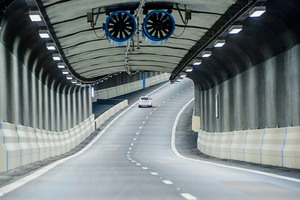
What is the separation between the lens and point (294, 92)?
21141mm

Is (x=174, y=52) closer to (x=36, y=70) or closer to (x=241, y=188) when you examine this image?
(x=36, y=70)

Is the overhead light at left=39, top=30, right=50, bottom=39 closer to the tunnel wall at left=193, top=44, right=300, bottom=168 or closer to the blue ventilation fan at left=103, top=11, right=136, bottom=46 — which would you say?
the blue ventilation fan at left=103, top=11, right=136, bottom=46

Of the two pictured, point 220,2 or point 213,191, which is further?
point 220,2

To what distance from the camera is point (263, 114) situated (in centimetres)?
2644

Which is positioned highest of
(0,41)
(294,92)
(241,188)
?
(0,41)

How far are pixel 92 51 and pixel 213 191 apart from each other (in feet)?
68.7

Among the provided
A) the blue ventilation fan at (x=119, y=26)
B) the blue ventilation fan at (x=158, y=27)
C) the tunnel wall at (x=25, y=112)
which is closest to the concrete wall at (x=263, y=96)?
the blue ventilation fan at (x=158, y=27)

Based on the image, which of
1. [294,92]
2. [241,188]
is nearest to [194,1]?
[294,92]

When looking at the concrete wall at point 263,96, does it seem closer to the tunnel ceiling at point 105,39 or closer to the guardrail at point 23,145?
the tunnel ceiling at point 105,39

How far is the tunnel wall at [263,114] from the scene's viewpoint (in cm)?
2083

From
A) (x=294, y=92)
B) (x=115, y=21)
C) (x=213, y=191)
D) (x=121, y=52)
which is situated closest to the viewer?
(x=213, y=191)

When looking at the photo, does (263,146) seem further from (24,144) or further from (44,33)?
(24,144)

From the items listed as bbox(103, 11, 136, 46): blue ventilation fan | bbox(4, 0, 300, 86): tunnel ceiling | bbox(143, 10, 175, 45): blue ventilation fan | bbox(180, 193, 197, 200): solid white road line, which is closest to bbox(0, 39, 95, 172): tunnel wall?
bbox(4, 0, 300, 86): tunnel ceiling

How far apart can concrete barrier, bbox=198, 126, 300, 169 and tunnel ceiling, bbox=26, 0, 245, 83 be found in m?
4.27
